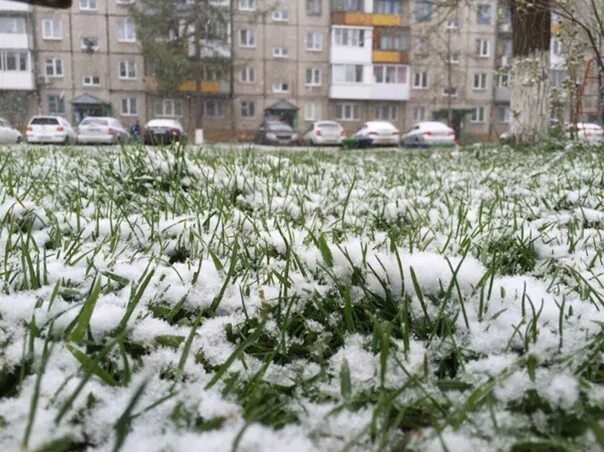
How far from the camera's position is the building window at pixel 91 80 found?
117 ft

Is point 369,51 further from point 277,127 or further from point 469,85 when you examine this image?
point 277,127

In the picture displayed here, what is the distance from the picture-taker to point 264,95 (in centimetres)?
3731

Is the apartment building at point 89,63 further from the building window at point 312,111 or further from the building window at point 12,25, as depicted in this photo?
the building window at point 312,111

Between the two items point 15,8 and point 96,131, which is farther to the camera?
point 15,8

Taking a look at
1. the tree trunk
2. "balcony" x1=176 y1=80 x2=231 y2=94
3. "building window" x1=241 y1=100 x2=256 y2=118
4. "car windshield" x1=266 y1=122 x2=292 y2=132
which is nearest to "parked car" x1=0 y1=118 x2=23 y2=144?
"car windshield" x1=266 y1=122 x2=292 y2=132

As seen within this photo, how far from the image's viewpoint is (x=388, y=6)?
3691cm

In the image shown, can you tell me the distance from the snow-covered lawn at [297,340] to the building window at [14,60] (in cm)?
3811

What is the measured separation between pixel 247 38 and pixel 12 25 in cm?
1557

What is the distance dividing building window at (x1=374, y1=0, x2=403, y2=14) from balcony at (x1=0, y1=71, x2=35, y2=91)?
955 inches

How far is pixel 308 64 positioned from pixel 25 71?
63.0 ft

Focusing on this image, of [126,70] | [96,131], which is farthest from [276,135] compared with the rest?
[126,70]

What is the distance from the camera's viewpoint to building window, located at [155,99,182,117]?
36.6 m

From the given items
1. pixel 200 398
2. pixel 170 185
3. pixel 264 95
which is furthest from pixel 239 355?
pixel 264 95

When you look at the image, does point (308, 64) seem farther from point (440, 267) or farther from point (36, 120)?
point (440, 267)
